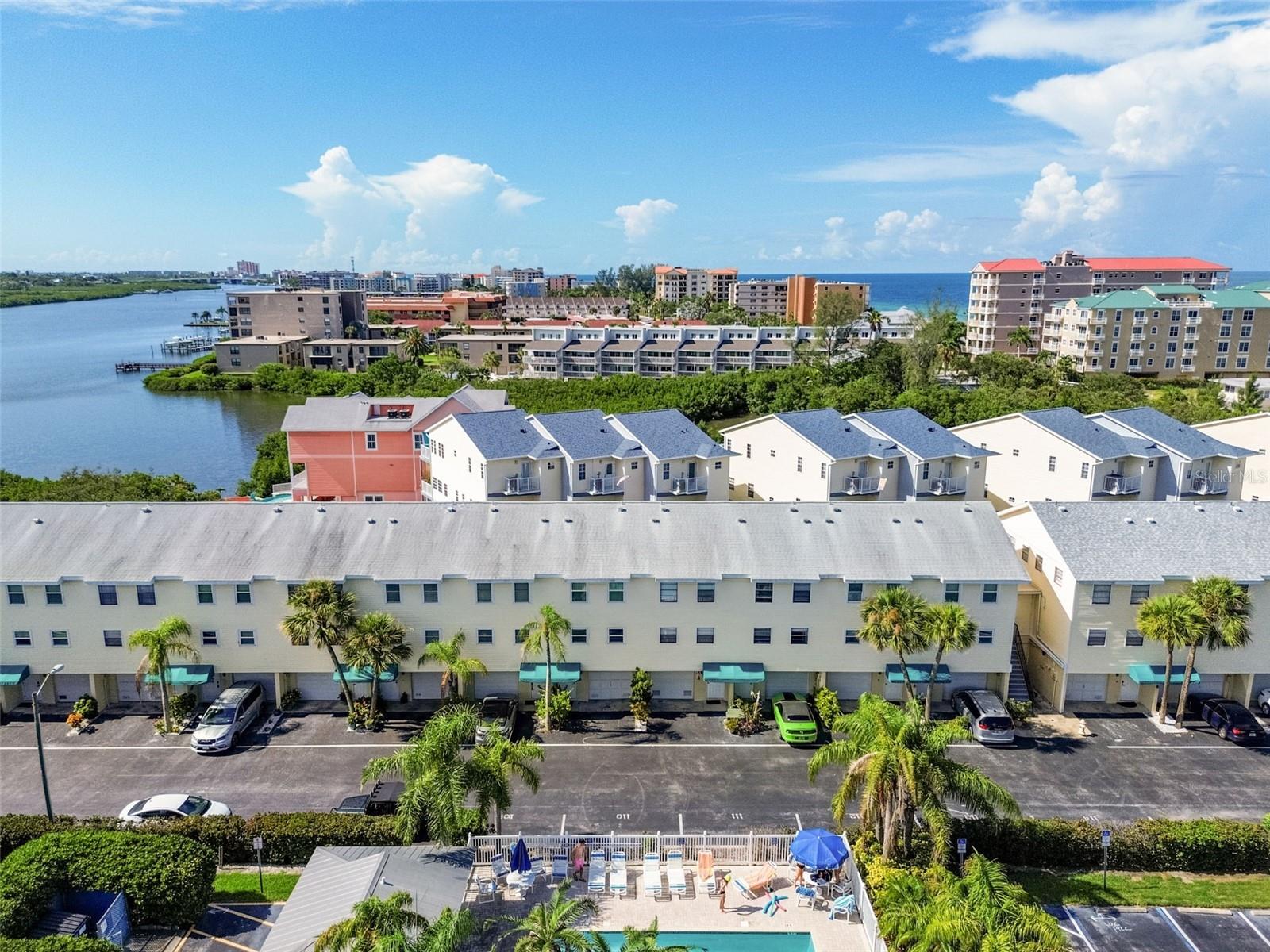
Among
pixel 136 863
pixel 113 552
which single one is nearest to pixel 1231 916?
pixel 136 863

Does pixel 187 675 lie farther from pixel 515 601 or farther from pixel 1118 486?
pixel 1118 486

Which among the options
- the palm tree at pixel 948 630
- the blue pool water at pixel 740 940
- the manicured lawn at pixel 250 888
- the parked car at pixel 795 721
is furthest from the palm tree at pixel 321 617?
the palm tree at pixel 948 630

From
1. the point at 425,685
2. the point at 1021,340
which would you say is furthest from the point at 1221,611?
the point at 1021,340

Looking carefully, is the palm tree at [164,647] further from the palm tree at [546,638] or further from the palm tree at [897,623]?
the palm tree at [897,623]

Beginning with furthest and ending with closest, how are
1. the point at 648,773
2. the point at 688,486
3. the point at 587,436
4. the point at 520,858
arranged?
the point at 587,436, the point at 688,486, the point at 648,773, the point at 520,858

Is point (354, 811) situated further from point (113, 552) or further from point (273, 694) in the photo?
point (113, 552)
